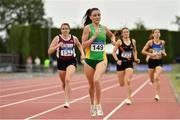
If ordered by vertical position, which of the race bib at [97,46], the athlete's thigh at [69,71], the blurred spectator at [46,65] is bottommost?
the blurred spectator at [46,65]

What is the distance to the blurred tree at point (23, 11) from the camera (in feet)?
301

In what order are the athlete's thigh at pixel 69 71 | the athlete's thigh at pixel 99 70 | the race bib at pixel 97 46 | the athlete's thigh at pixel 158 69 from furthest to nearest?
the athlete's thigh at pixel 158 69 < the athlete's thigh at pixel 69 71 < the race bib at pixel 97 46 < the athlete's thigh at pixel 99 70

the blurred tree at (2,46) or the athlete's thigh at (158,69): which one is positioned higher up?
the athlete's thigh at (158,69)

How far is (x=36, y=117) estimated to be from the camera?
12320mm

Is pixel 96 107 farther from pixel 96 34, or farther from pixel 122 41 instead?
pixel 122 41

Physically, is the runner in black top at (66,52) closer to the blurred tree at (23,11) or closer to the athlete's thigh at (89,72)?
the athlete's thigh at (89,72)

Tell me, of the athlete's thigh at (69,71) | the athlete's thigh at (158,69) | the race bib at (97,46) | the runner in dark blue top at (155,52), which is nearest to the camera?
the race bib at (97,46)

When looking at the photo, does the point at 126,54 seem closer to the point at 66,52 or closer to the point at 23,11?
the point at 66,52

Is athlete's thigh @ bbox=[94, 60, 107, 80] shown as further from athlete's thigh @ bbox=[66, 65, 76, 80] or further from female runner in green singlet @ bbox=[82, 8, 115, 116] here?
athlete's thigh @ bbox=[66, 65, 76, 80]

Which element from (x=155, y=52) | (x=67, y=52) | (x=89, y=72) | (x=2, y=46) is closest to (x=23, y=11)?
(x=2, y=46)

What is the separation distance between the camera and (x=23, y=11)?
93.3 meters

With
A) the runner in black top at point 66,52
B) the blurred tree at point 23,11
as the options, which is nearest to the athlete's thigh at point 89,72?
the runner in black top at point 66,52

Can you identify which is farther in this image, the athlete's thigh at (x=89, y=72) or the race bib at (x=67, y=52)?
the race bib at (x=67, y=52)

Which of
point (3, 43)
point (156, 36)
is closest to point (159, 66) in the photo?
point (156, 36)
